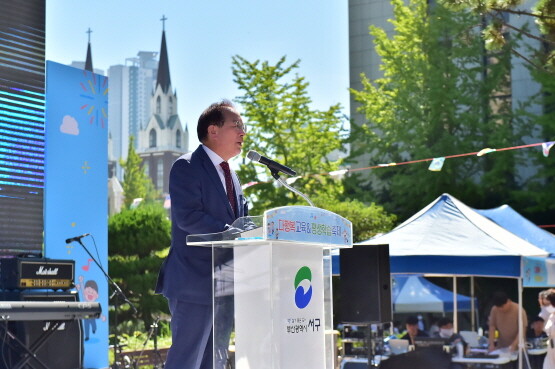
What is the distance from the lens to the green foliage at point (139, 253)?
15.6m

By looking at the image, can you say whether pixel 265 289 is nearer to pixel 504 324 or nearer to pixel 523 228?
pixel 504 324

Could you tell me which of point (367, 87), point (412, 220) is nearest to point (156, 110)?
point (367, 87)

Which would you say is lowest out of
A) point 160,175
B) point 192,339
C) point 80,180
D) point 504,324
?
point 504,324

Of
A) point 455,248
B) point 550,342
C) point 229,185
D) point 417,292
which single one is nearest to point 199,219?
point 229,185

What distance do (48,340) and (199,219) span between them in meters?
4.79

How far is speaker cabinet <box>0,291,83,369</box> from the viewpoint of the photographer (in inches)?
298

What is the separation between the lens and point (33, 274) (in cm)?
802

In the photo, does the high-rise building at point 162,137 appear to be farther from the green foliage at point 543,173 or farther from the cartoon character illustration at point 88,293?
the cartoon character illustration at point 88,293

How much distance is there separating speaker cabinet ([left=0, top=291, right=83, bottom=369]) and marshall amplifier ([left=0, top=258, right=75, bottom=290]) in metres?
0.08

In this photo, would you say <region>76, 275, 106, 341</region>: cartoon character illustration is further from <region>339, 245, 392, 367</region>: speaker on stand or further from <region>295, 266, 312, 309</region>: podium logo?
<region>295, 266, 312, 309</region>: podium logo

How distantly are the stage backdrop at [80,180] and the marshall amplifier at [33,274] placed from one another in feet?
4.09

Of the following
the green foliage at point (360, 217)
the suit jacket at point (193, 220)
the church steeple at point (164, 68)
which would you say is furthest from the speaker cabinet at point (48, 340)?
the church steeple at point (164, 68)

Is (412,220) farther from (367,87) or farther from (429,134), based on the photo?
(367,87)

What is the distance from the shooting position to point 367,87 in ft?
85.4
